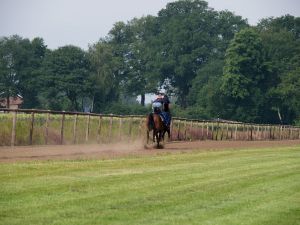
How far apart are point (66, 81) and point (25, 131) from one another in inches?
2798

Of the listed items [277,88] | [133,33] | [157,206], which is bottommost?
[157,206]

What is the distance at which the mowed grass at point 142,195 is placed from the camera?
36.3ft

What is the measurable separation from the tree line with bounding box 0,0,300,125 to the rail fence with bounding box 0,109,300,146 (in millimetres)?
43908

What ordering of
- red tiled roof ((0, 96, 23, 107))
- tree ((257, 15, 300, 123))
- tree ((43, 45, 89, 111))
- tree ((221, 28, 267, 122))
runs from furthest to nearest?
1. red tiled roof ((0, 96, 23, 107))
2. tree ((257, 15, 300, 123))
3. tree ((43, 45, 89, 111))
4. tree ((221, 28, 267, 122))

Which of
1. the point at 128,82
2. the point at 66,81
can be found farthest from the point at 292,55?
the point at 66,81

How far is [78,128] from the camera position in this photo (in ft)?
123

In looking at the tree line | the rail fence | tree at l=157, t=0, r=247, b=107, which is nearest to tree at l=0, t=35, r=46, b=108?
the tree line

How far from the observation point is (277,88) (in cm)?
10181

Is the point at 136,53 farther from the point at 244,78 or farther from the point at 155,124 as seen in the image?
the point at 155,124

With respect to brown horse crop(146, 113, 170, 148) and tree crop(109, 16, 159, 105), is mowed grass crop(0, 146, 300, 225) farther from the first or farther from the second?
tree crop(109, 16, 159, 105)

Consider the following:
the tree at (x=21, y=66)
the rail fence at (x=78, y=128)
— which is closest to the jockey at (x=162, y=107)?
the rail fence at (x=78, y=128)

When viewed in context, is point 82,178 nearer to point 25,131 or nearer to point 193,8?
point 25,131

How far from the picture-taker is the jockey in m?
35.3

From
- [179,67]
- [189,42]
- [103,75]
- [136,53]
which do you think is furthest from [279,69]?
[136,53]
